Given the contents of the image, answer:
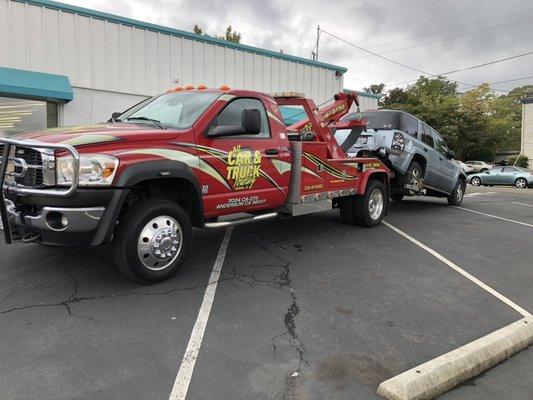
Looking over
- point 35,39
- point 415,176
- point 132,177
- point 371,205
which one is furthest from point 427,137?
point 35,39

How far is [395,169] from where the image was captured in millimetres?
9602

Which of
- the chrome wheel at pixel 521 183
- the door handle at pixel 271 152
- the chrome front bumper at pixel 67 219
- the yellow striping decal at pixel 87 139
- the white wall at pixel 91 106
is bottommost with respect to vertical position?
the chrome wheel at pixel 521 183

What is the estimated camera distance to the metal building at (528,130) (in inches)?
1610

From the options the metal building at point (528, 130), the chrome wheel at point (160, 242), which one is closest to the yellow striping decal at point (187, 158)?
the chrome wheel at point (160, 242)

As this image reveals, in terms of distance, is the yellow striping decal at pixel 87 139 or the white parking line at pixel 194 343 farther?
the yellow striping decal at pixel 87 139

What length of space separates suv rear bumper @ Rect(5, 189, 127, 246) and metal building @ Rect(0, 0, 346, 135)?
7904mm

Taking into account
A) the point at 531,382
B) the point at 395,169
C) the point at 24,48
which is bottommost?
the point at 531,382

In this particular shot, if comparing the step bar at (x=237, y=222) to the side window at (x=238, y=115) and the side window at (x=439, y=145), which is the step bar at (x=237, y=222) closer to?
the side window at (x=238, y=115)

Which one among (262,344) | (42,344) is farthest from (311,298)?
(42,344)

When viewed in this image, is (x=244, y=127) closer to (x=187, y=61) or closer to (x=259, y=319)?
(x=259, y=319)

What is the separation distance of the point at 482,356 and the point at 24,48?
1249 cm

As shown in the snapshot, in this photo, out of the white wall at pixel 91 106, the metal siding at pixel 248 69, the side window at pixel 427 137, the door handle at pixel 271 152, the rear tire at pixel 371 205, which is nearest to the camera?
the door handle at pixel 271 152

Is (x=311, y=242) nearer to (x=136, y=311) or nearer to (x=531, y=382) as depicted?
(x=136, y=311)

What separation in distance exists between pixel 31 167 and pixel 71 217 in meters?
0.68
